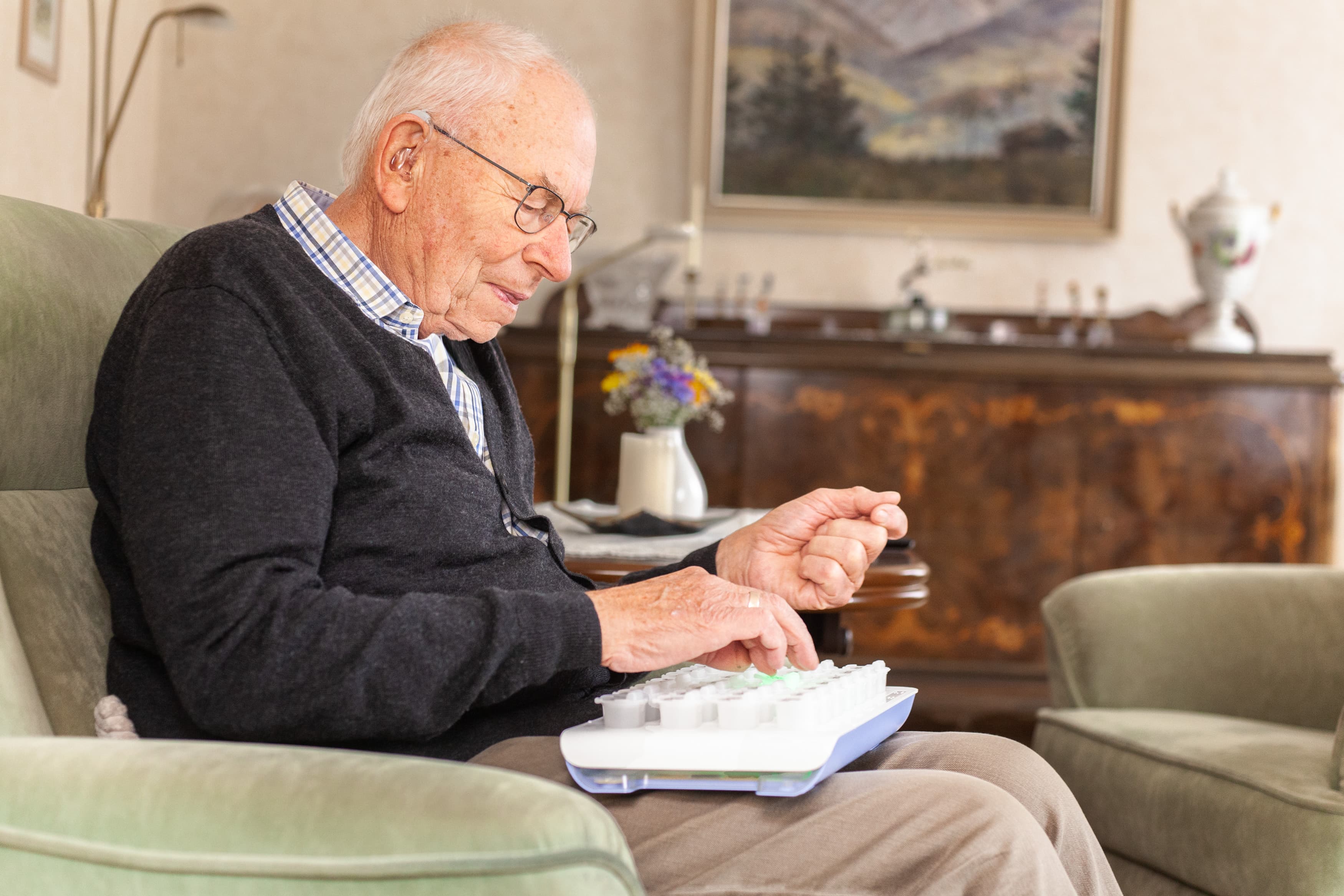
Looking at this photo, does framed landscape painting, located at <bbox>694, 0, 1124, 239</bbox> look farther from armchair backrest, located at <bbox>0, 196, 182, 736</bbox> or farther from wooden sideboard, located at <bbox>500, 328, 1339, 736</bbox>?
armchair backrest, located at <bbox>0, 196, 182, 736</bbox>

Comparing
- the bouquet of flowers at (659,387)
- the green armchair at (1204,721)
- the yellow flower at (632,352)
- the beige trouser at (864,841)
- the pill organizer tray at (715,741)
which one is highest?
the yellow flower at (632,352)

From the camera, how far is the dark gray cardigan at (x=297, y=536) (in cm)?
97

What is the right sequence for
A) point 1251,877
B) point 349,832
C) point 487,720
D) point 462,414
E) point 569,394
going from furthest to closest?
point 569,394 < point 1251,877 < point 462,414 < point 487,720 < point 349,832

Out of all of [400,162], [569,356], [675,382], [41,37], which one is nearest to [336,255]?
[400,162]

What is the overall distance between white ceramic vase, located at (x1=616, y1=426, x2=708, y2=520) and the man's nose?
0.88 m

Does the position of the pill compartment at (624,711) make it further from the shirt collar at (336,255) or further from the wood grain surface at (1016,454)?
the wood grain surface at (1016,454)

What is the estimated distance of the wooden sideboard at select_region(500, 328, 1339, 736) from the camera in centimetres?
346

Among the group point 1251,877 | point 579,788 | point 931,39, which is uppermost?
point 931,39

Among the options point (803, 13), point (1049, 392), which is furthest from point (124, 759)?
point (803, 13)

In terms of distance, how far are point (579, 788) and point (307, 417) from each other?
39 cm

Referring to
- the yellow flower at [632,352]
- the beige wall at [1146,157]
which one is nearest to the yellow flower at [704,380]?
the yellow flower at [632,352]

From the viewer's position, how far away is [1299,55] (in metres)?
4.30

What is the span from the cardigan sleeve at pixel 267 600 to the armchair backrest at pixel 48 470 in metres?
0.18

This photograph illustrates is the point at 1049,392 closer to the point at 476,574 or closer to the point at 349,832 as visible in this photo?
the point at 476,574
